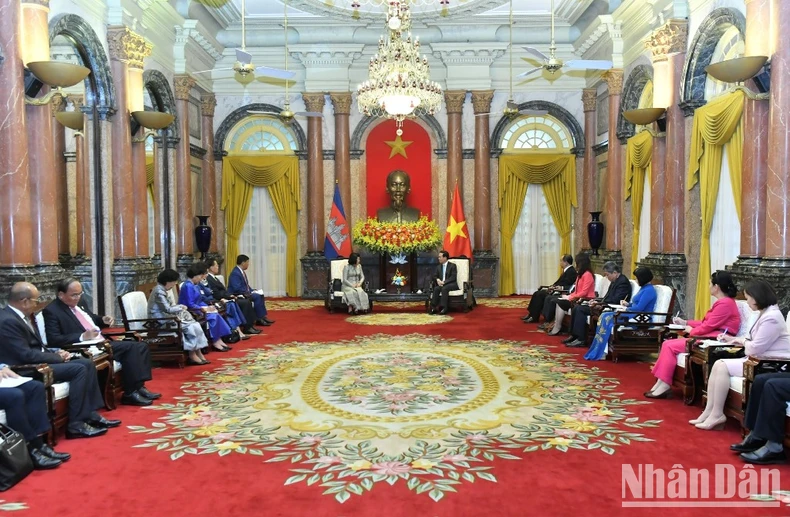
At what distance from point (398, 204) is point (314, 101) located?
2.95m

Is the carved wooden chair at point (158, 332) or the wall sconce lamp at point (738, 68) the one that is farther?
the carved wooden chair at point (158, 332)

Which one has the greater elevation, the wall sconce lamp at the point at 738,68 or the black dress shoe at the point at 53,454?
the wall sconce lamp at the point at 738,68

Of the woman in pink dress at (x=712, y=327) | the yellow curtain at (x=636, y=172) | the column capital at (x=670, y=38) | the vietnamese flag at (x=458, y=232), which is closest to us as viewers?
the woman in pink dress at (x=712, y=327)

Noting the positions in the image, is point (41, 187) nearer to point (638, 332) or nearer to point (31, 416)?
point (31, 416)

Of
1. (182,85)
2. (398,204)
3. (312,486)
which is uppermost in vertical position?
(182,85)

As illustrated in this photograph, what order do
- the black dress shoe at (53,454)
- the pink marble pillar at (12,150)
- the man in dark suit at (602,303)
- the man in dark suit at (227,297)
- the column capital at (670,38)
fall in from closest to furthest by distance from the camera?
the black dress shoe at (53,454), the pink marble pillar at (12,150), the man in dark suit at (602,303), the column capital at (670,38), the man in dark suit at (227,297)

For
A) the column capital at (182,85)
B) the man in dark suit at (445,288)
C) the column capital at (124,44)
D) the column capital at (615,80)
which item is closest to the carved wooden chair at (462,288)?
the man in dark suit at (445,288)

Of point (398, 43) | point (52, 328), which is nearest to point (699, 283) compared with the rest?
point (398, 43)

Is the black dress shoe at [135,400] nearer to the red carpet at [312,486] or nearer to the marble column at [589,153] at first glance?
the red carpet at [312,486]

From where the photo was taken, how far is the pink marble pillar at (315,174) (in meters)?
13.9

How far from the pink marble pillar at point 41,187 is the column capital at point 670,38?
812cm

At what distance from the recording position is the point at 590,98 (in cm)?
1377

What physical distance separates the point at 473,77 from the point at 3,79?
32.2 feet

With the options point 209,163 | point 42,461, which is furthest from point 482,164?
point 42,461
